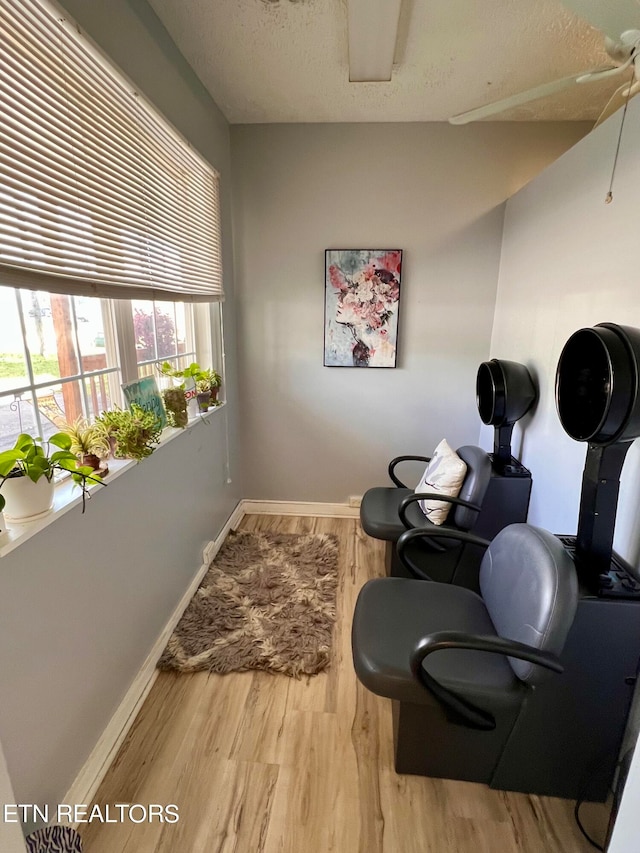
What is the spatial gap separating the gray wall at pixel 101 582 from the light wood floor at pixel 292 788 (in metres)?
0.22

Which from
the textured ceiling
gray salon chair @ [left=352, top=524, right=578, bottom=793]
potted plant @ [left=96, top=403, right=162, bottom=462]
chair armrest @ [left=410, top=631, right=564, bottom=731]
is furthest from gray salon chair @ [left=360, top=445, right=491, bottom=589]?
the textured ceiling

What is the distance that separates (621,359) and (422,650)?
0.96 metres

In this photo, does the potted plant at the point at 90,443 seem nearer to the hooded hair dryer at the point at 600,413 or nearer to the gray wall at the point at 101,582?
the gray wall at the point at 101,582

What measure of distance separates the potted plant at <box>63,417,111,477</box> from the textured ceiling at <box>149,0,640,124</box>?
1.65 m

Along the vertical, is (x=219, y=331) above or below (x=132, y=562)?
above

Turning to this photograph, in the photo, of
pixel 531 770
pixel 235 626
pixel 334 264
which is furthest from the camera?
pixel 334 264

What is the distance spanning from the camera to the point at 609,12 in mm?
1111

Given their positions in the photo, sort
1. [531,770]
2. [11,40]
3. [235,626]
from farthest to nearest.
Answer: [235,626] → [531,770] → [11,40]

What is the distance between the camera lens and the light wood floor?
124 centimetres

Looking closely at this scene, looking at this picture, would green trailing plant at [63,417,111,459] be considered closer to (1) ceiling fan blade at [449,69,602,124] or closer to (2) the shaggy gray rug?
(2) the shaggy gray rug

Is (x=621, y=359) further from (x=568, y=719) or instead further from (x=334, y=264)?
(x=334, y=264)

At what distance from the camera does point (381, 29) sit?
5.27 ft

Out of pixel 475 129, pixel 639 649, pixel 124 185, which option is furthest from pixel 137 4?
pixel 639 649

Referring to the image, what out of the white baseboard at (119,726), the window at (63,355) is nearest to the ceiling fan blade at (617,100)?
the window at (63,355)
